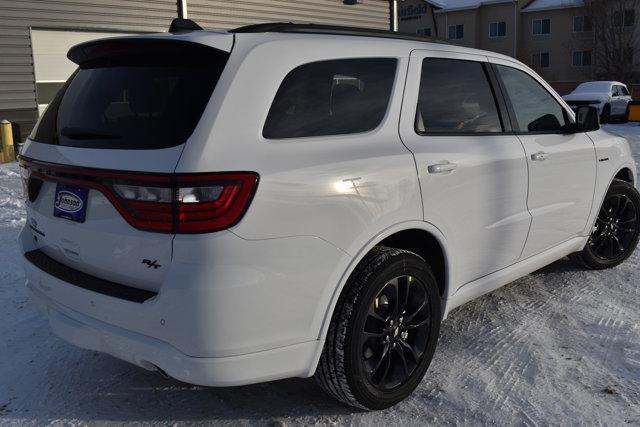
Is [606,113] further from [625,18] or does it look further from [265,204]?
[265,204]

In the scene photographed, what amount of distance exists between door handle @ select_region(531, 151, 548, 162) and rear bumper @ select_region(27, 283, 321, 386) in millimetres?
2025

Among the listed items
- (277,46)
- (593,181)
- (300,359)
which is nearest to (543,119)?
(593,181)

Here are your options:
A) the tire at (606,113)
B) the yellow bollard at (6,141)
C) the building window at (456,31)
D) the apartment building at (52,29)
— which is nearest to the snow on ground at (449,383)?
the yellow bollard at (6,141)

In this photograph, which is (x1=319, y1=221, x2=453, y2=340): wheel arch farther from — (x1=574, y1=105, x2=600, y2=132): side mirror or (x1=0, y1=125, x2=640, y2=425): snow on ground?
(x1=574, y1=105, x2=600, y2=132): side mirror

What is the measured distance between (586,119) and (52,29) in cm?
1138

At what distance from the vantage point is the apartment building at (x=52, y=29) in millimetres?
12211

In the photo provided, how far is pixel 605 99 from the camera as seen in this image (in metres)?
23.9

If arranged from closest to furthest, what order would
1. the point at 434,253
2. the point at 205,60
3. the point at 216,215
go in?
the point at 216,215 < the point at 205,60 < the point at 434,253

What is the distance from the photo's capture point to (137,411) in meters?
3.03

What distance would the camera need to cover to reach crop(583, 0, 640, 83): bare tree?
38.9 m

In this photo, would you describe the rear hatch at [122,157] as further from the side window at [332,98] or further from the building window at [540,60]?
the building window at [540,60]

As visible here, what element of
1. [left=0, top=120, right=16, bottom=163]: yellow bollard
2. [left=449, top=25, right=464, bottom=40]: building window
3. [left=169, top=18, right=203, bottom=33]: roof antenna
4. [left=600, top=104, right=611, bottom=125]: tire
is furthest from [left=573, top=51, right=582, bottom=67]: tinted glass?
[left=169, top=18, right=203, bottom=33]: roof antenna

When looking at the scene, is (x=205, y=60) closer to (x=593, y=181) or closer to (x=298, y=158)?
(x=298, y=158)

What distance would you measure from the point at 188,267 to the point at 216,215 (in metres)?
0.22
